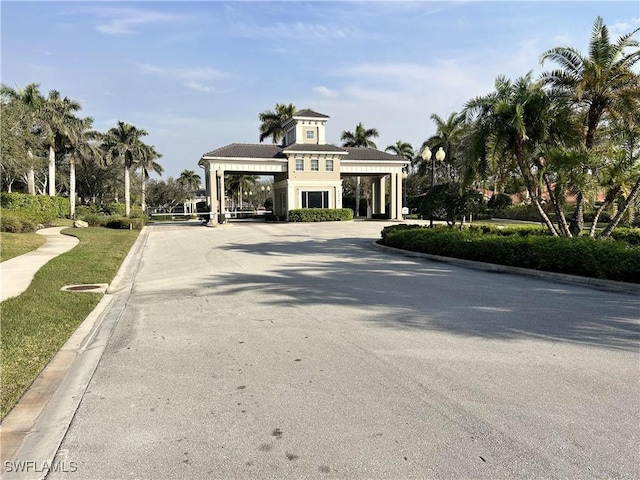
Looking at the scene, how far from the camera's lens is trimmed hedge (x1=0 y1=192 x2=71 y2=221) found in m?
31.3

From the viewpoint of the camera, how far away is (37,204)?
34062mm

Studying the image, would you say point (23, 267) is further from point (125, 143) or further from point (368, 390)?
point (125, 143)

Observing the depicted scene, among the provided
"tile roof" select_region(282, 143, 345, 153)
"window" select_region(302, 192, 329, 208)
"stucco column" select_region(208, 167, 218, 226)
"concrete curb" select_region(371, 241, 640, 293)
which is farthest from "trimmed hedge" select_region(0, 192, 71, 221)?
"concrete curb" select_region(371, 241, 640, 293)

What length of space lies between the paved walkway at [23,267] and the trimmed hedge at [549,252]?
35.2 ft

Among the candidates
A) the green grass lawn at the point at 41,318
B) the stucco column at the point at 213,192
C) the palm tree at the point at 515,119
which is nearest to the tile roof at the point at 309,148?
the stucco column at the point at 213,192

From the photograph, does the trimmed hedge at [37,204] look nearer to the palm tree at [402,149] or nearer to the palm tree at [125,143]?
the palm tree at [125,143]

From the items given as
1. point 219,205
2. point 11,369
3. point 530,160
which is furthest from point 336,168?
point 11,369

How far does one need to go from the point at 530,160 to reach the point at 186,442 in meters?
14.5

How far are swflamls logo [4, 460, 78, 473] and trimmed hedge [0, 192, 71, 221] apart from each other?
29917 mm

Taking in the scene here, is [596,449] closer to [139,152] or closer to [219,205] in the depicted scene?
[219,205]

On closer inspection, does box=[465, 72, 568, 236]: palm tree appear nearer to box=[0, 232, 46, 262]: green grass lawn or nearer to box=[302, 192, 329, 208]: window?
box=[0, 232, 46, 262]: green grass lawn

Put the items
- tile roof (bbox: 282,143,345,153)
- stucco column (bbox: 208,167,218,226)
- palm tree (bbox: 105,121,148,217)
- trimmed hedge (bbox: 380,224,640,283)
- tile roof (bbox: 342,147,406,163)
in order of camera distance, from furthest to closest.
Answer: palm tree (bbox: 105,121,148,217)
tile roof (bbox: 342,147,406,163)
tile roof (bbox: 282,143,345,153)
stucco column (bbox: 208,167,218,226)
trimmed hedge (bbox: 380,224,640,283)

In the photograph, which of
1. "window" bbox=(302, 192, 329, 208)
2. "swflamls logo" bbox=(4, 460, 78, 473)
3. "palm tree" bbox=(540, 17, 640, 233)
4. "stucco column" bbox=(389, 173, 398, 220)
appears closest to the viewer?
"swflamls logo" bbox=(4, 460, 78, 473)

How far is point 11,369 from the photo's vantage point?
15.6ft
